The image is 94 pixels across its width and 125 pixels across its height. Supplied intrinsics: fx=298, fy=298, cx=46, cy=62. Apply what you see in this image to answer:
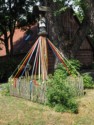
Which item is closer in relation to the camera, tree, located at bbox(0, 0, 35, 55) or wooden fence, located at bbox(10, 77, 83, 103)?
wooden fence, located at bbox(10, 77, 83, 103)

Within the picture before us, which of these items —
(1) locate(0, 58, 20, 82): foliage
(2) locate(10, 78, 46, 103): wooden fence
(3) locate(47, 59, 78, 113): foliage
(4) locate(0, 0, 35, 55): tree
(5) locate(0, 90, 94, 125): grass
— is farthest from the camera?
(4) locate(0, 0, 35, 55): tree

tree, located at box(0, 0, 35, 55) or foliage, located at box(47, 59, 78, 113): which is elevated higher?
tree, located at box(0, 0, 35, 55)

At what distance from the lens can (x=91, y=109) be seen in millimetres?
10617

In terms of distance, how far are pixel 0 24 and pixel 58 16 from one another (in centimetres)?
724

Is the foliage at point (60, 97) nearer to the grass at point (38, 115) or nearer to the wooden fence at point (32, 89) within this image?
the grass at point (38, 115)

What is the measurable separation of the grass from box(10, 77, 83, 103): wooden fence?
0.36m

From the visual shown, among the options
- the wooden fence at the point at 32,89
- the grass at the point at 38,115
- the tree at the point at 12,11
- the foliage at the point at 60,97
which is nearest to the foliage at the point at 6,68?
the tree at the point at 12,11

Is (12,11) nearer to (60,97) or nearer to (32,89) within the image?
(32,89)

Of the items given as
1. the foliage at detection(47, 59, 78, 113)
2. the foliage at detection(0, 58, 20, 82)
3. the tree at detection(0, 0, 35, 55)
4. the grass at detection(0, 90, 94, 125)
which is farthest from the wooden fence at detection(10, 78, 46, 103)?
the tree at detection(0, 0, 35, 55)

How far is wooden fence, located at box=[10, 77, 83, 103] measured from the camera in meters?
11.2

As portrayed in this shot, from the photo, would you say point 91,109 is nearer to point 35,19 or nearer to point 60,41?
point 60,41

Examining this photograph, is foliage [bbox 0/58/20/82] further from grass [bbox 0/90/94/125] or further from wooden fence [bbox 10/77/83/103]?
grass [bbox 0/90/94/125]

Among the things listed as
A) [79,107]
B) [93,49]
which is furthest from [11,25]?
[79,107]

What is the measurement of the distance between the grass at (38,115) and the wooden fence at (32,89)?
14.2 inches
